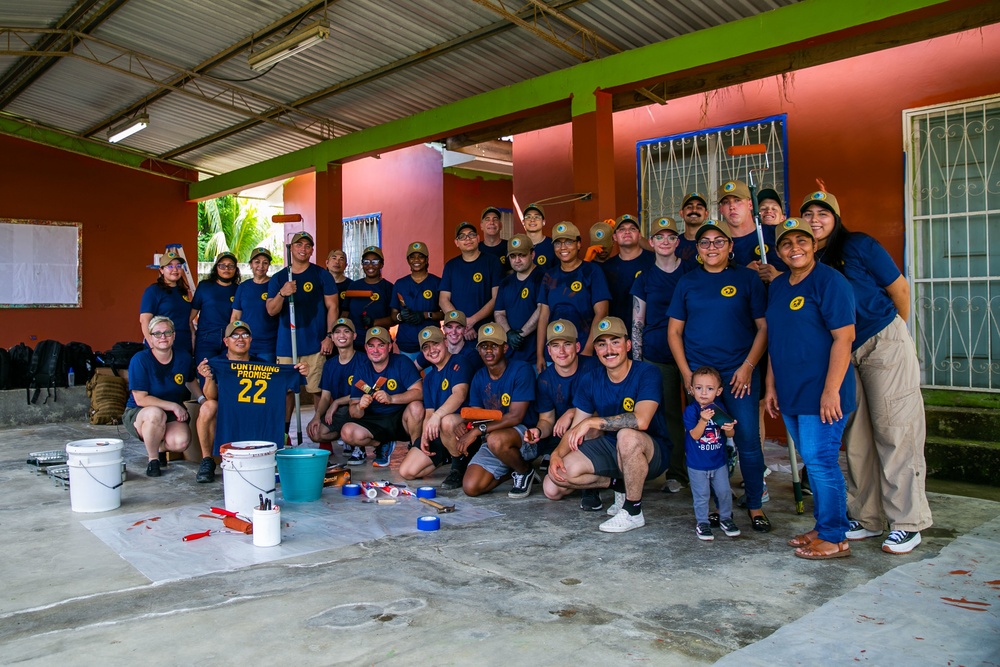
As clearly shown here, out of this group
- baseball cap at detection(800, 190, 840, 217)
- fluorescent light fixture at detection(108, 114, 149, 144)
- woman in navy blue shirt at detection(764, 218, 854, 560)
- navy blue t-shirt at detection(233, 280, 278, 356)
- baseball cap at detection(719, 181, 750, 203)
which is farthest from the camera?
fluorescent light fixture at detection(108, 114, 149, 144)

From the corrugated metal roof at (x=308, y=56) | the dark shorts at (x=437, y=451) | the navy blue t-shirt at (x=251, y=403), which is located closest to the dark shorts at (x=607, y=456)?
the dark shorts at (x=437, y=451)

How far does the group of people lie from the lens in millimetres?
4068

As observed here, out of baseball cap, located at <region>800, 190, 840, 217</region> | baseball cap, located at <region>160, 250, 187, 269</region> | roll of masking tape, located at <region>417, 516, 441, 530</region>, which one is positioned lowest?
roll of masking tape, located at <region>417, 516, 441, 530</region>

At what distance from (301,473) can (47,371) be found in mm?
6469

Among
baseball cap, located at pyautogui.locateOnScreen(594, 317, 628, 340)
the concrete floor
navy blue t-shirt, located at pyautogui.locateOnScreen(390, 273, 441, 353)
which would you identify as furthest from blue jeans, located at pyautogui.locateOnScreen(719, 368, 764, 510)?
navy blue t-shirt, located at pyautogui.locateOnScreen(390, 273, 441, 353)

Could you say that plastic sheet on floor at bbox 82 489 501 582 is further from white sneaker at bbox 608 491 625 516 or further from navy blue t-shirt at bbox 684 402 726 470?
navy blue t-shirt at bbox 684 402 726 470

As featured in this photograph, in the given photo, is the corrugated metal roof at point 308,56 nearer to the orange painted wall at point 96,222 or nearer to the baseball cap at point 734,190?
the orange painted wall at point 96,222

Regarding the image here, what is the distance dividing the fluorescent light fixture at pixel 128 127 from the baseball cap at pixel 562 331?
8784mm

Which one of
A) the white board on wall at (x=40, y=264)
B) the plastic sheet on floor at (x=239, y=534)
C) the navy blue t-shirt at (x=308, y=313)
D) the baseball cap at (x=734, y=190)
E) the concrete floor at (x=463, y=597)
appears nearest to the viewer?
the concrete floor at (x=463, y=597)

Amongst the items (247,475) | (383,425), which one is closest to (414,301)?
(383,425)

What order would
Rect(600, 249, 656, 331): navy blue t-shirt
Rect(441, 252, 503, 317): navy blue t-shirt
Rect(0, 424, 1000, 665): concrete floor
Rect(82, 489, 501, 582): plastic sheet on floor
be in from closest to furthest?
1. Rect(0, 424, 1000, 665): concrete floor
2. Rect(82, 489, 501, 582): plastic sheet on floor
3. Rect(600, 249, 656, 331): navy blue t-shirt
4. Rect(441, 252, 503, 317): navy blue t-shirt

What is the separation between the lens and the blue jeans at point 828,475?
3943mm

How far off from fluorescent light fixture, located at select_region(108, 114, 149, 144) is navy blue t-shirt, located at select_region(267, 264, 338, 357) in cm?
593

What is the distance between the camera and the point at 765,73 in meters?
6.95
